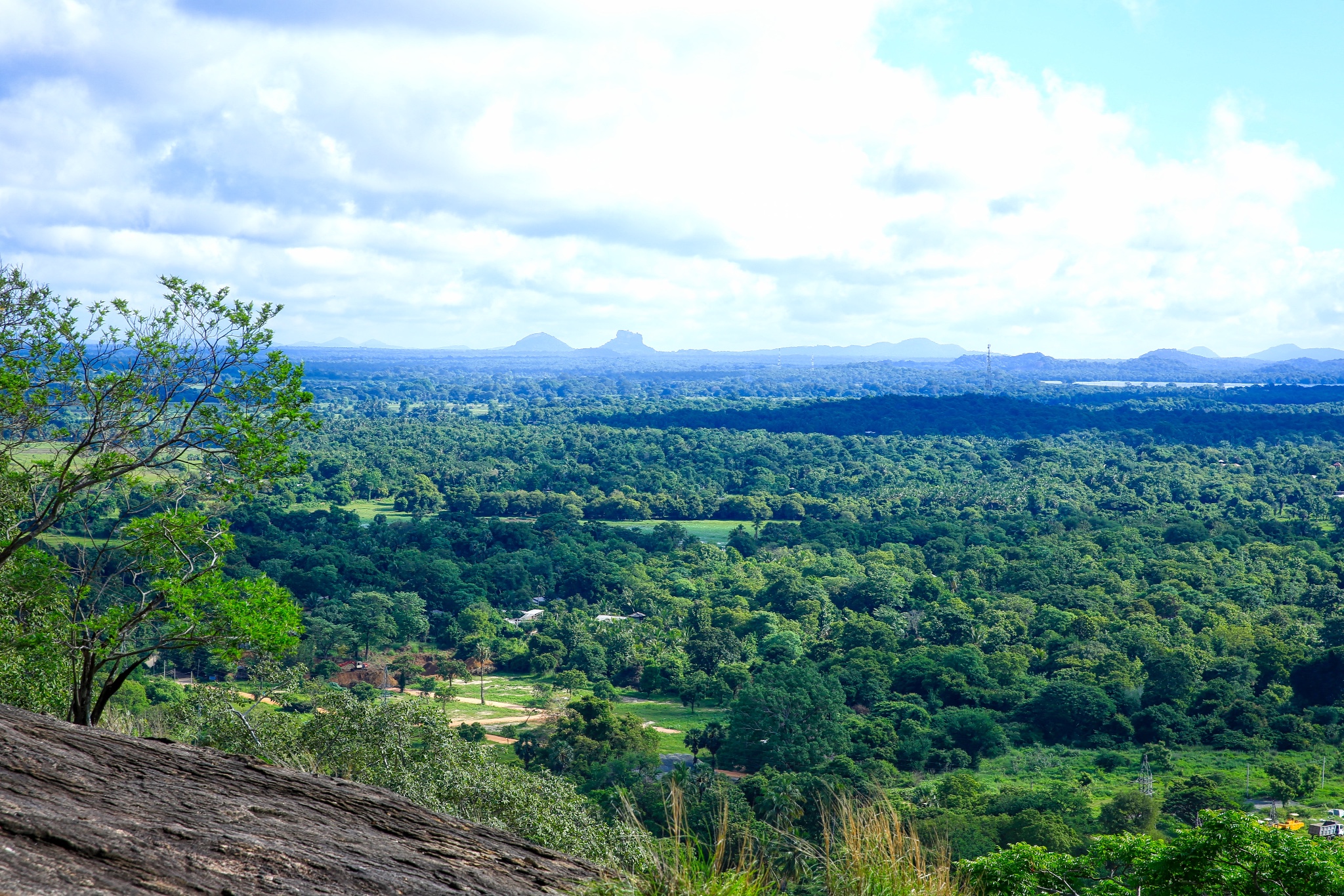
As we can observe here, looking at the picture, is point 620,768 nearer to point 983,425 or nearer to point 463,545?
point 463,545

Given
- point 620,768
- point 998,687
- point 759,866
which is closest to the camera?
point 759,866

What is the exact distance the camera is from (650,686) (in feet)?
139

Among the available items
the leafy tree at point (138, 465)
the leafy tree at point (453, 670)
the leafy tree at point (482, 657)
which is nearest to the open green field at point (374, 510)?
the leafy tree at point (482, 657)

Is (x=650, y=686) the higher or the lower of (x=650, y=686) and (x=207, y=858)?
the lower

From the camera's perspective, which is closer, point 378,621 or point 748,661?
point 748,661

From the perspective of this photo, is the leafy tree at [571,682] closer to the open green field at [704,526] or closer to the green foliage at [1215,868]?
the green foliage at [1215,868]

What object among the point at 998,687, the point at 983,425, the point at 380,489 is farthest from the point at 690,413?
the point at 998,687

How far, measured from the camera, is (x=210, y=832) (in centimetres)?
564

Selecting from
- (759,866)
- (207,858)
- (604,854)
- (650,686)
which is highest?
(207,858)

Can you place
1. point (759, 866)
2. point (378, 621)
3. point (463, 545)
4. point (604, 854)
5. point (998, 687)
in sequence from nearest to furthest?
point (759, 866) < point (604, 854) < point (998, 687) < point (378, 621) < point (463, 545)

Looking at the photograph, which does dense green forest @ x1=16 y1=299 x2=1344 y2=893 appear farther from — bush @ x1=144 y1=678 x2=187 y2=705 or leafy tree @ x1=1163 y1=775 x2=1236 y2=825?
bush @ x1=144 y1=678 x2=187 y2=705

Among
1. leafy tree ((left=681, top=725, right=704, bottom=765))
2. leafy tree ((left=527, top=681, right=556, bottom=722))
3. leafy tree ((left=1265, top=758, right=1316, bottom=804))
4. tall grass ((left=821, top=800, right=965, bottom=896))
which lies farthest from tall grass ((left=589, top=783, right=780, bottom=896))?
leafy tree ((left=527, top=681, right=556, bottom=722))

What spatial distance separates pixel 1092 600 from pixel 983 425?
88194 millimetres

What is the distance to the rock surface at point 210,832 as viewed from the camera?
15.8 feet
